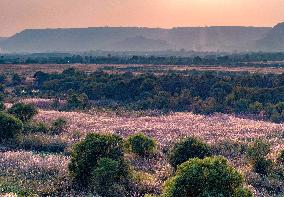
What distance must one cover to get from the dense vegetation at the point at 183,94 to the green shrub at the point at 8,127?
19.8 metres

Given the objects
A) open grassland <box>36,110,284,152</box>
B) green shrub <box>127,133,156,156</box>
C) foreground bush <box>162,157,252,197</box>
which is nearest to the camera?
foreground bush <box>162,157,252,197</box>

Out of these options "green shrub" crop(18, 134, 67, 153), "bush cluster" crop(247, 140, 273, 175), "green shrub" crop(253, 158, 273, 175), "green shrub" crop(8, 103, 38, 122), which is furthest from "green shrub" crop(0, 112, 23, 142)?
"green shrub" crop(253, 158, 273, 175)

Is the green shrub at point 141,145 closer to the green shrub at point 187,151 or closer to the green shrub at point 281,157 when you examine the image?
the green shrub at point 187,151

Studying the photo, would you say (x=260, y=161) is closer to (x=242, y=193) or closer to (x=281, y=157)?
(x=281, y=157)

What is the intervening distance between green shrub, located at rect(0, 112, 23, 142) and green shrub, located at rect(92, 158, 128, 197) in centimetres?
1042

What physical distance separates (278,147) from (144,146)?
7540mm

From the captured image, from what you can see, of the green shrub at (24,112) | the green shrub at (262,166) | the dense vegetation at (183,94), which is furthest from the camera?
the dense vegetation at (183,94)

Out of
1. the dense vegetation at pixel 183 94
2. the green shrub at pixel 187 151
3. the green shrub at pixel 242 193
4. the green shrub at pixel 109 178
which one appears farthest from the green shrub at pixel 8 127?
the dense vegetation at pixel 183 94

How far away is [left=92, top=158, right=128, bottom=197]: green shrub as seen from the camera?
18.1 m

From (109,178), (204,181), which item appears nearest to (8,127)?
(109,178)

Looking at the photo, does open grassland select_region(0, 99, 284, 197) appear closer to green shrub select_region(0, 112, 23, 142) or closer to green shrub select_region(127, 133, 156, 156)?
green shrub select_region(127, 133, 156, 156)

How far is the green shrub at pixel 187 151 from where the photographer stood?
21.9 metres

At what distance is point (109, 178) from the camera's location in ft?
60.7

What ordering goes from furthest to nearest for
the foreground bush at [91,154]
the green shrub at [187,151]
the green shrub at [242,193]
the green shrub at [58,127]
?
1. the green shrub at [58,127]
2. the green shrub at [187,151]
3. the foreground bush at [91,154]
4. the green shrub at [242,193]
